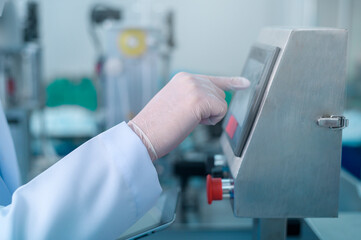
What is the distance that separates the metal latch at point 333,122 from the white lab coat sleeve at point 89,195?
0.82 feet

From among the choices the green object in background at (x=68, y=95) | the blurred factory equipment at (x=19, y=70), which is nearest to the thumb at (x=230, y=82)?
the blurred factory equipment at (x=19, y=70)

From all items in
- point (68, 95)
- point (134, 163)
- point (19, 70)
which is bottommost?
point (68, 95)

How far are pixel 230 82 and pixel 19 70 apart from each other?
7.69 feet

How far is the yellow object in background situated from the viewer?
6.41 feet

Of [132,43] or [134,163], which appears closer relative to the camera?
[134,163]

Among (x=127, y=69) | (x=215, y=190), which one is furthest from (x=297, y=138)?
(x=127, y=69)

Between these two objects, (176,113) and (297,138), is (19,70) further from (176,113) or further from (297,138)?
(297,138)

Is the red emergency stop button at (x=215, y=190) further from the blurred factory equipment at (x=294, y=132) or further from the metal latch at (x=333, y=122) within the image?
the metal latch at (x=333, y=122)

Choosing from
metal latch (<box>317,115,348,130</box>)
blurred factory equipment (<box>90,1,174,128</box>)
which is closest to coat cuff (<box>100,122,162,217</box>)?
metal latch (<box>317,115,348,130</box>)

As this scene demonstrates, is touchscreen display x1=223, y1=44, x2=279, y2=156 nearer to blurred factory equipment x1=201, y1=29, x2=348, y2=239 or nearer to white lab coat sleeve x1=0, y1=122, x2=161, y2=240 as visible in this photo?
blurred factory equipment x1=201, y1=29, x2=348, y2=239

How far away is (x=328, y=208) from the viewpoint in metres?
0.55

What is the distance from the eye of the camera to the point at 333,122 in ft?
1.70

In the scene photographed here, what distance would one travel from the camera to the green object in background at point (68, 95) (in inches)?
149

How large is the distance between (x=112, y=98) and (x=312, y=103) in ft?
5.09
